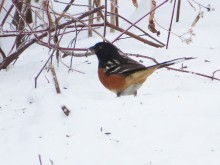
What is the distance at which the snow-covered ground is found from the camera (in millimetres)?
3402

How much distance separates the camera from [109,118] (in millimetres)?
3826

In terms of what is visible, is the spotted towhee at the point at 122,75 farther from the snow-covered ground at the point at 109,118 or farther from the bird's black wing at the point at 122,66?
the snow-covered ground at the point at 109,118

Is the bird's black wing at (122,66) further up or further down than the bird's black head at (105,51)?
further down

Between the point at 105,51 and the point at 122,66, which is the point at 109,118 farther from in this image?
the point at 105,51

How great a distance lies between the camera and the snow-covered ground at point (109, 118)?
3.40 metres

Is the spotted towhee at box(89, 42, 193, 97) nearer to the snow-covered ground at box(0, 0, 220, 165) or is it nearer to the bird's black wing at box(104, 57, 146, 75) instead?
the bird's black wing at box(104, 57, 146, 75)

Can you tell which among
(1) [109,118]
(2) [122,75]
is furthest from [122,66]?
(1) [109,118]

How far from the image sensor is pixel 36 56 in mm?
5461

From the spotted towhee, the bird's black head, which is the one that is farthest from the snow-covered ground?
the bird's black head

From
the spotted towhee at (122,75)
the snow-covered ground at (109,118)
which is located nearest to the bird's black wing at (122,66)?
the spotted towhee at (122,75)

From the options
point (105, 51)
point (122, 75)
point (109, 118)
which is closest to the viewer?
point (109, 118)

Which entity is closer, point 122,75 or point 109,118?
point 109,118

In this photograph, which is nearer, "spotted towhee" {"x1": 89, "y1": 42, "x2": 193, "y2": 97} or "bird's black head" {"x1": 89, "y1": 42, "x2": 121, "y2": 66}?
"spotted towhee" {"x1": 89, "y1": 42, "x2": 193, "y2": 97}

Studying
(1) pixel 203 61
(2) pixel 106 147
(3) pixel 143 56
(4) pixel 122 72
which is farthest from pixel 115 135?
(1) pixel 203 61
